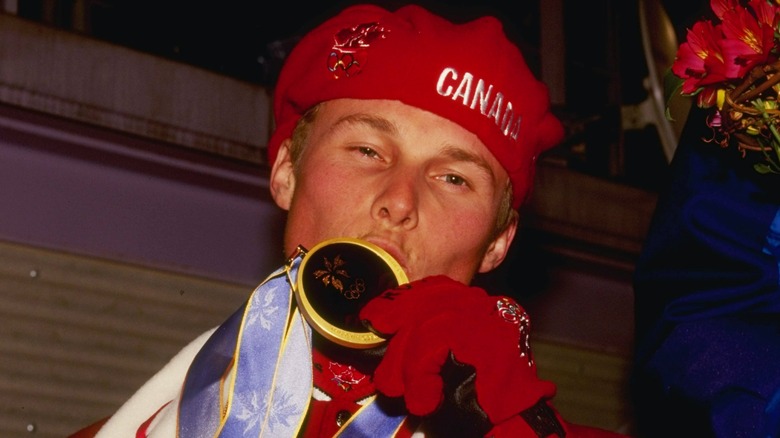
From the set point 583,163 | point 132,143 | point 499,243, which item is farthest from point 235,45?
point 499,243

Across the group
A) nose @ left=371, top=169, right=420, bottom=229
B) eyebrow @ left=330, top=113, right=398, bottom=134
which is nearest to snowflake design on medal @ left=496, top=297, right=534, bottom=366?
nose @ left=371, top=169, right=420, bottom=229

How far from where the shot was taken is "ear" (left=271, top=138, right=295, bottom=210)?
2.69 meters

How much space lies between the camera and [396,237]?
2311 millimetres

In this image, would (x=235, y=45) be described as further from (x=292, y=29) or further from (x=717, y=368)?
(x=717, y=368)

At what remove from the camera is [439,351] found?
1852mm

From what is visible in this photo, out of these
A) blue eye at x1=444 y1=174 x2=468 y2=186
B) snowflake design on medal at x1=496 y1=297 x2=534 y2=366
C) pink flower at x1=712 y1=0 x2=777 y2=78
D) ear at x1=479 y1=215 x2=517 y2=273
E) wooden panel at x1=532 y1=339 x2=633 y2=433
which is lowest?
wooden panel at x1=532 y1=339 x2=633 y2=433

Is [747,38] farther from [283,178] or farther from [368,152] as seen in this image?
[283,178]

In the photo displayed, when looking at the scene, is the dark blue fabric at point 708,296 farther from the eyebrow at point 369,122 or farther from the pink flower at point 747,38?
the eyebrow at point 369,122

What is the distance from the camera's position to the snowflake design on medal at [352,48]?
102 inches

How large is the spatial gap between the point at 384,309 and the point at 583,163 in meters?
5.04

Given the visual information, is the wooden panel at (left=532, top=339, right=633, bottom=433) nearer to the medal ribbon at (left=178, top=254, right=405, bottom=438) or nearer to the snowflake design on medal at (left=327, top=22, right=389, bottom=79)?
the snowflake design on medal at (left=327, top=22, right=389, bottom=79)

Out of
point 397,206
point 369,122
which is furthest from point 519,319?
point 369,122

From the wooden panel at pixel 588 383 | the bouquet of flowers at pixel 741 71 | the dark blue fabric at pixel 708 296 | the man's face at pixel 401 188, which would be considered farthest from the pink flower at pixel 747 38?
the wooden panel at pixel 588 383

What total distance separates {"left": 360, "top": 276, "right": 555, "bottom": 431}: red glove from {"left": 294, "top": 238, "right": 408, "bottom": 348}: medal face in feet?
0.20
